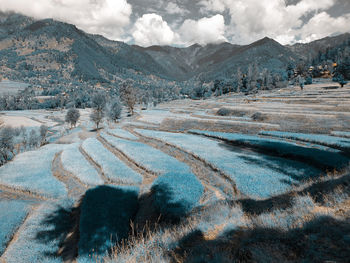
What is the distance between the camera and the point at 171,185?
64.8 feet

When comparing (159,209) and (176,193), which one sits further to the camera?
(176,193)

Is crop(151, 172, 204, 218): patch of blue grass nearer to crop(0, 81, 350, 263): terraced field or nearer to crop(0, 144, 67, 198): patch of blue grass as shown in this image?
crop(0, 81, 350, 263): terraced field

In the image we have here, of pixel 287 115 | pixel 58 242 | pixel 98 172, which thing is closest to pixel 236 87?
pixel 287 115

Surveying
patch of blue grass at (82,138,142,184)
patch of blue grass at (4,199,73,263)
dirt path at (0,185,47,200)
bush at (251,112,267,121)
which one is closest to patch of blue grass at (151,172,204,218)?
patch of blue grass at (82,138,142,184)

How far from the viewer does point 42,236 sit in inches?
597

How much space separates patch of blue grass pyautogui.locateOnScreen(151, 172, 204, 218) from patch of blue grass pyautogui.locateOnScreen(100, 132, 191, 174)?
2356mm

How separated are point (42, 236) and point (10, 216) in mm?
6121

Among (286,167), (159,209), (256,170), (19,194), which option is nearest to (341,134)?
(286,167)

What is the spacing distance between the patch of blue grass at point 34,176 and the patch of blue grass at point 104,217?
20.4 feet

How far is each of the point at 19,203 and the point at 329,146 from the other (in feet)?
149

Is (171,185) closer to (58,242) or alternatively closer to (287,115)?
(58,242)

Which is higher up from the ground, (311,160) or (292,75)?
(292,75)

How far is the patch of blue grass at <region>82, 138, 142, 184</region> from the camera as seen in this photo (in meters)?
24.1

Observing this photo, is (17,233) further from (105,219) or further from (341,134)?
(341,134)
